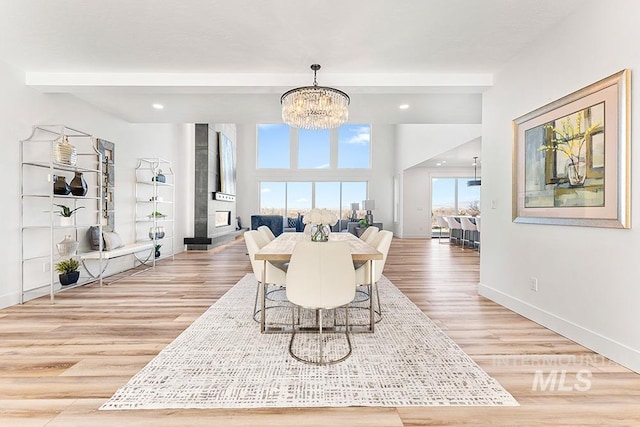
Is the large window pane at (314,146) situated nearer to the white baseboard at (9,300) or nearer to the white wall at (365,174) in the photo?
the white wall at (365,174)

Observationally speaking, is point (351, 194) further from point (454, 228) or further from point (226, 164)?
point (226, 164)

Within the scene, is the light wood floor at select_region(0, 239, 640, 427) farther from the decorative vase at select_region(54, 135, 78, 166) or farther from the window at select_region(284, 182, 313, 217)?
the window at select_region(284, 182, 313, 217)

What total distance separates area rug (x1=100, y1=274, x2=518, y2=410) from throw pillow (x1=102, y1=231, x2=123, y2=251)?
266 centimetres

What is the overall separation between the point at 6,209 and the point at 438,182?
1053 centimetres

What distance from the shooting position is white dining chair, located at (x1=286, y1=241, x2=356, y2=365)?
2.08 metres

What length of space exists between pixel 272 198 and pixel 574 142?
1018 centimetres

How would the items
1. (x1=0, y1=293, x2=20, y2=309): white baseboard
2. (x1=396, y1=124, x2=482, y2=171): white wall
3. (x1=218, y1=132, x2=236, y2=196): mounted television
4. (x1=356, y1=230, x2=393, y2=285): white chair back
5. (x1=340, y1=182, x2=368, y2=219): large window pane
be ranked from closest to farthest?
(x1=356, y1=230, x2=393, y2=285): white chair back, (x1=0, y1=293, x2=20, y2=309): white baseboard, (x1=396, y1=124, x2=482, y2=171): white wall, (x1=218, y1=132, x2=236, y2=196): mounted television, (x1=340, y1=182, x2=368, y2=219): large window pane

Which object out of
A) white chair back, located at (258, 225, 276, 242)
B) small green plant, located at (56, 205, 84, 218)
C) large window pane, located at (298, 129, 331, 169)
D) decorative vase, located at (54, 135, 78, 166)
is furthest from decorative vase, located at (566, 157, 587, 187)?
large window pane, located at (298, 129, 331, 169)

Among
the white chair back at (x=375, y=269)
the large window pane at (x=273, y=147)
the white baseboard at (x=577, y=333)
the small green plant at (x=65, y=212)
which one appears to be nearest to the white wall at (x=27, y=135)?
the small green plant at (x=65, y=212)

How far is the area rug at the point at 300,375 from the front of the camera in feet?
5.40

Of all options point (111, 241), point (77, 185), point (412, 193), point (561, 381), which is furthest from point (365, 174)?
point (561, 381)

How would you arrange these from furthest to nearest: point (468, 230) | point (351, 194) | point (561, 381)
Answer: point (351, 194) < point (468, 230) < point (561, 381)

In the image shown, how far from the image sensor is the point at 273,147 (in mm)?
11820

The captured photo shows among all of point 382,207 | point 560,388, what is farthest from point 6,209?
point 382,207
